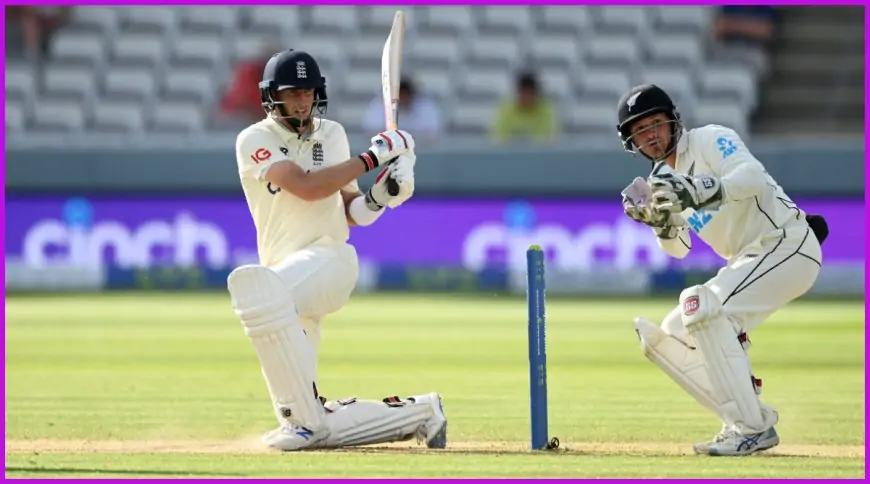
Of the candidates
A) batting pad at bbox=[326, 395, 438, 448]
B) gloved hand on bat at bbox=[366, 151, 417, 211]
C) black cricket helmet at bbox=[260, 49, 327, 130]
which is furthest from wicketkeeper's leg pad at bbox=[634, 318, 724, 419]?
black cricket helmet at bbox=[260, 49, 327, 130]

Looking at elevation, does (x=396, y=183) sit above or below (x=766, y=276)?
above

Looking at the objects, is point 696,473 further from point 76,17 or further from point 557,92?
point 76,17

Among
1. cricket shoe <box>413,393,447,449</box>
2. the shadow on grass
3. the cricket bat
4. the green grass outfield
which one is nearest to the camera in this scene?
the shadow on grass

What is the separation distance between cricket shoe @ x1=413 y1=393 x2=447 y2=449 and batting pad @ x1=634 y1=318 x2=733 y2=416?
729 mm

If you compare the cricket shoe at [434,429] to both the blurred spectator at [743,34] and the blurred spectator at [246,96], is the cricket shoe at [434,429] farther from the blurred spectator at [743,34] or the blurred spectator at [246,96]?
the blurred spectator at [743,34]

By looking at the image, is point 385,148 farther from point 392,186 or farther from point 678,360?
point 678,360

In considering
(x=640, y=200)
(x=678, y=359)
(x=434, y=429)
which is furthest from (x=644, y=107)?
(x=434, y=429)

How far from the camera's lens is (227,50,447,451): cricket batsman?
5.40 metres

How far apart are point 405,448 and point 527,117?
947 centimetres

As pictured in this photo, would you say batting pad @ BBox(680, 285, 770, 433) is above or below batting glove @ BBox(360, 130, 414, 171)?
below

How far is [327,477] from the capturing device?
469cm

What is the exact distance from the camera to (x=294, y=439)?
18.0ft

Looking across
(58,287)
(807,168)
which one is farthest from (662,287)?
(58,287)

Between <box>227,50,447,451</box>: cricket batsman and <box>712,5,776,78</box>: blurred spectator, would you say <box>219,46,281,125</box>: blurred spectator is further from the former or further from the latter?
<box>227,50,447,451</box>: cricket batsman
